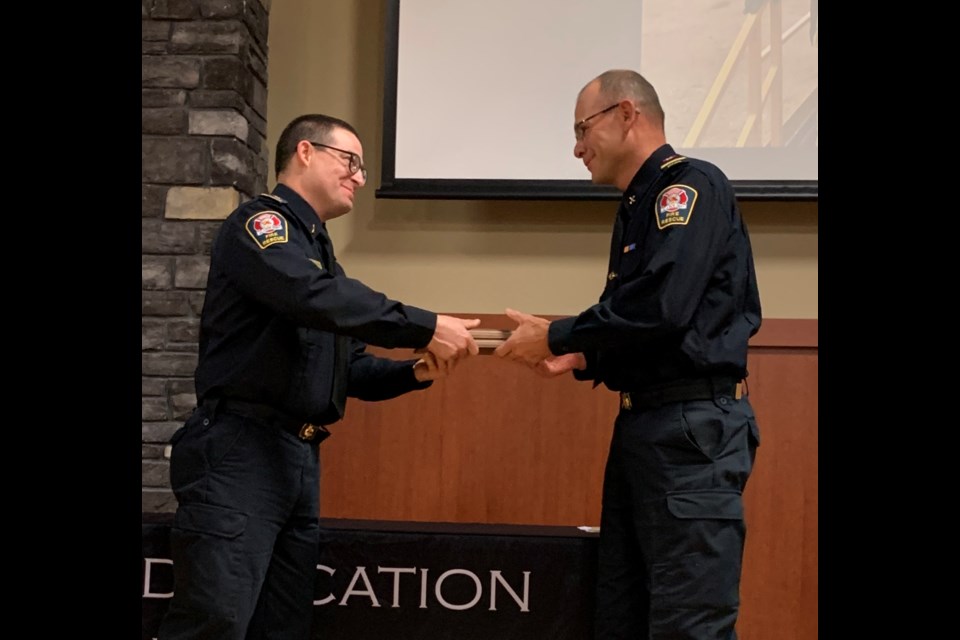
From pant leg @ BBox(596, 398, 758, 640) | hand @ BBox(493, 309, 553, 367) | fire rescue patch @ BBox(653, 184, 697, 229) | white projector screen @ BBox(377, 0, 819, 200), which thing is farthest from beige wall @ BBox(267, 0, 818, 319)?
pant leg @ BBox(596, 398, 758, 640)

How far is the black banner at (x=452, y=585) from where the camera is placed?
2336 millimetres

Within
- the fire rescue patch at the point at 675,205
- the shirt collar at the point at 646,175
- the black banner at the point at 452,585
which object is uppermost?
the shirt collar at the point at 646,175

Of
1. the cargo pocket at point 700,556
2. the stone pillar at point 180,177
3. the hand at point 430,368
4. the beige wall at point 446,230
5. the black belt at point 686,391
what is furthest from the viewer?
the beige wall at point 446,230

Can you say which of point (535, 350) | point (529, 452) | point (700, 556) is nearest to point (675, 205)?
point (535, 350)

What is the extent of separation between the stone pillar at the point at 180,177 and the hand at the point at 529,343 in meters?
1.25

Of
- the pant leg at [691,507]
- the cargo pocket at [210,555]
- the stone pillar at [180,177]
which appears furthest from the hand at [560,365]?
the stone pillar at [180,177]

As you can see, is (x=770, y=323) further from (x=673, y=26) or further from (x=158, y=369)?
(x=158, y=369)

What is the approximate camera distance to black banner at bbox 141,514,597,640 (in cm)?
234

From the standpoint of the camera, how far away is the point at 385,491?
10.7 ft

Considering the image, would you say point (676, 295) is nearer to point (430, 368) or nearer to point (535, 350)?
point (535, 350)

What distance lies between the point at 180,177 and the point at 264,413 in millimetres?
1329

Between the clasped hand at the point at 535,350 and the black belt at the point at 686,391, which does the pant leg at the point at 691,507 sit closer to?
the black belt at the point at 686,391

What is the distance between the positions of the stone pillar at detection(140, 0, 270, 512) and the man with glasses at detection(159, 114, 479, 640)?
2.78 feet

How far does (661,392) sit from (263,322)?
0.99 m
